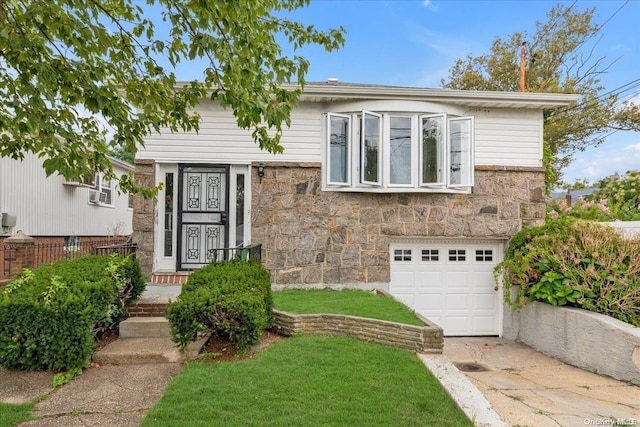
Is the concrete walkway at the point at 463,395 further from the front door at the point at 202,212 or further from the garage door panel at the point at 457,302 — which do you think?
the front door at the point at 202,212

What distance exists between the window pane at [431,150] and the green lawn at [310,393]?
382 cm

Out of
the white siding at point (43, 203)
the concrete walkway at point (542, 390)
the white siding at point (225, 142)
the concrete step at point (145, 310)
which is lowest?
the concrete walkway at point (542, 390)

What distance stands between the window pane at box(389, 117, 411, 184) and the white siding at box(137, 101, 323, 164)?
1.42 metres

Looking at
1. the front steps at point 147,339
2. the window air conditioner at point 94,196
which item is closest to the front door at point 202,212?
the front steps at point 147,339

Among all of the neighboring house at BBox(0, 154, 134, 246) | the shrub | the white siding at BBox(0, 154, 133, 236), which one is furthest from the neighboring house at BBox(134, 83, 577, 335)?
the white siding at BBox(0, 154, 133, 236)

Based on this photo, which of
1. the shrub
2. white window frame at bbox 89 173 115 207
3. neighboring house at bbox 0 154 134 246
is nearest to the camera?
the shrub

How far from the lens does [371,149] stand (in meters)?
7.04

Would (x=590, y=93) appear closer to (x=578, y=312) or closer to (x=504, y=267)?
(x=504, y=267)

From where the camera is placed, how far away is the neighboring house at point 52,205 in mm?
10266

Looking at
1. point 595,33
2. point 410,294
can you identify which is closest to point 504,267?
point 410,294

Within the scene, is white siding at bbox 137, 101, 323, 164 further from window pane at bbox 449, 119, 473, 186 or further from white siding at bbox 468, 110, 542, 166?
white siding at bbox 468, 110, 542, 166

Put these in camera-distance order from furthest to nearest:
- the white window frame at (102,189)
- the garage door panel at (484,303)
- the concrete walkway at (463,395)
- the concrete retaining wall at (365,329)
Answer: the white window frame at (102,189), the garage door panel at (484,303), the concrete retaining wall at (365,329), the concrete walkway at (463,395)

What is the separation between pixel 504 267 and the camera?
7.27 m

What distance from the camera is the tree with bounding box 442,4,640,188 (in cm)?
1463
